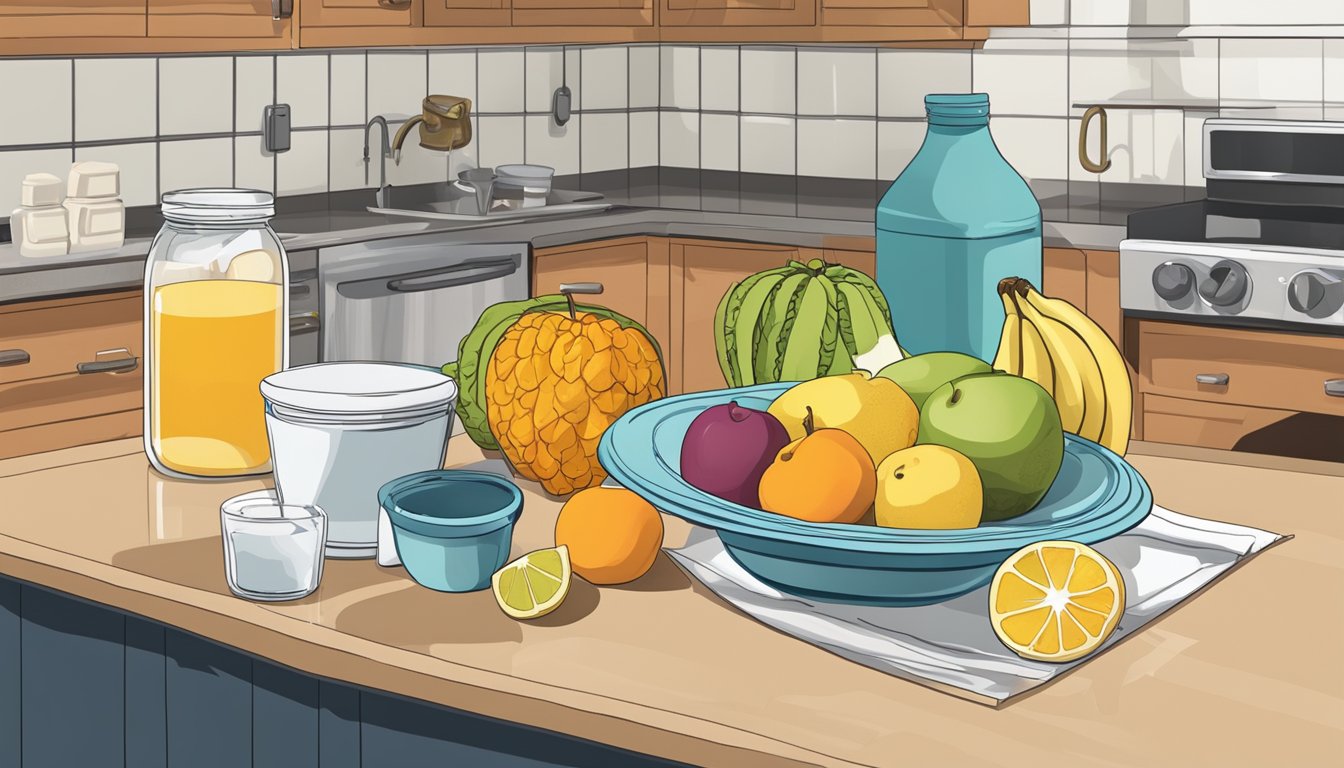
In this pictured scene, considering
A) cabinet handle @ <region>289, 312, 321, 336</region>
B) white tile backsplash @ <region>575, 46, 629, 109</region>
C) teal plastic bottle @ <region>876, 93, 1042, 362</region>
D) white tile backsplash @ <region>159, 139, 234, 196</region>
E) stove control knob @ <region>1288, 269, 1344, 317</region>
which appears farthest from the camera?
white tile backsplash @ <region>575, 46, 629, 109</region>

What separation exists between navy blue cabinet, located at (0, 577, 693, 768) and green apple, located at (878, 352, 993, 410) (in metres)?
0.37

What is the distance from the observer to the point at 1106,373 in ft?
4.04

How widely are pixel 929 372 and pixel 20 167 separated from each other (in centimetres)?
275

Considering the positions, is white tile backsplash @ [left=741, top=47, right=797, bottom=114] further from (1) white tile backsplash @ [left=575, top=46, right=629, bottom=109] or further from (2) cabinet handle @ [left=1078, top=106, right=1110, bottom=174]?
(2) cabinet handle @ [left=1078, top=106, right=1110, bottom=174]

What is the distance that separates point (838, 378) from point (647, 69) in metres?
3.67

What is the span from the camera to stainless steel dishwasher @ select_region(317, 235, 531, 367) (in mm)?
3291

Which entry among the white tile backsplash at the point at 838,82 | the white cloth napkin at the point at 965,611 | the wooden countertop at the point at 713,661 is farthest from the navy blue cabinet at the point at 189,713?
the white tile backsplash at the point at 838,82

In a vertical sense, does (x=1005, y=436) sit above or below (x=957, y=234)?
below

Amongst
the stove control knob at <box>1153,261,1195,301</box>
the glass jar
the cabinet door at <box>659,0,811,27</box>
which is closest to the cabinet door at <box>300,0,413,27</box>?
the cabinet door at <box>659,0,811,27</box>

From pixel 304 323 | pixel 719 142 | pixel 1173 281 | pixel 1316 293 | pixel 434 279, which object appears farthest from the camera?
pixel 719 142

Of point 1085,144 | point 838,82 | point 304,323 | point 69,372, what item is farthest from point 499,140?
point 69,372

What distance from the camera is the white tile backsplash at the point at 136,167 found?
11.5 feet

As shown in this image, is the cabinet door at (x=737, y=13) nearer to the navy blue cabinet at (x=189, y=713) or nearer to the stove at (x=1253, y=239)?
the stove at (x=1253, y=239)

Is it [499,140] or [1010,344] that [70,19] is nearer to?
[499,140]
